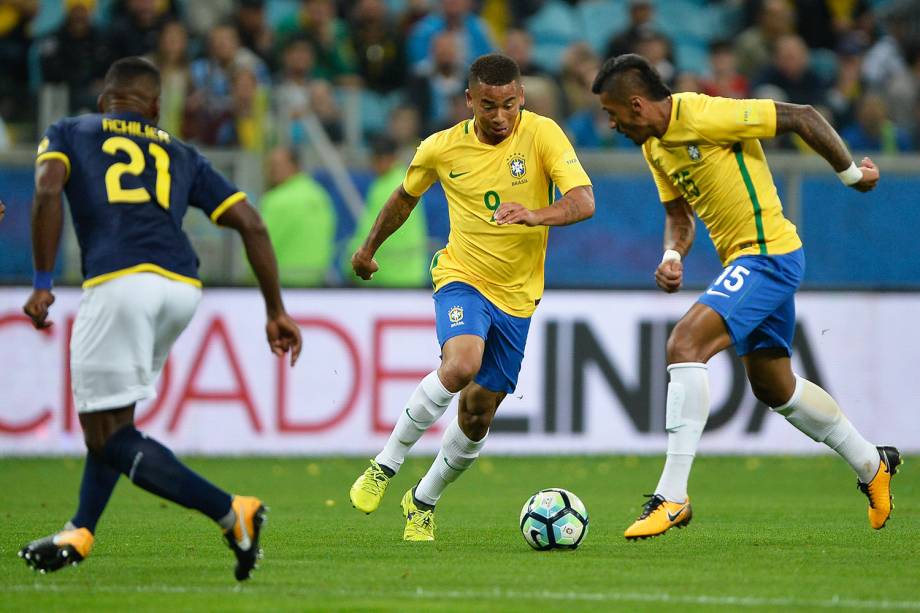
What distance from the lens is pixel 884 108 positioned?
1770 cm

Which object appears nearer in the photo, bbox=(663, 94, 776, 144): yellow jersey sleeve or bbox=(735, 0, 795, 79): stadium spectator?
bbox=(663, 94, 776, 144): yellow jersey sleeve

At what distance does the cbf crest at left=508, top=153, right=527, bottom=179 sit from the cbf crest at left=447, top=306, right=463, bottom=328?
0.82 m

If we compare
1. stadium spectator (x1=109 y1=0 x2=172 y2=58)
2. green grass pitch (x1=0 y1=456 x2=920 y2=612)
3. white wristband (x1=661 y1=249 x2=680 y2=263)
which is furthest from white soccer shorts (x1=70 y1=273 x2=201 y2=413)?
stadium spectator (x1=109 y1=0 x2=172 y2=58)

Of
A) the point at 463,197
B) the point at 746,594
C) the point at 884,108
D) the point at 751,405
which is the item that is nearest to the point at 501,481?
the point at 751,405

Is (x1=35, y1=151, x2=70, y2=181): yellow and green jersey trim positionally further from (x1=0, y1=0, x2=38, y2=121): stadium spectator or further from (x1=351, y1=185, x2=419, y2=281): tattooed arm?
(x1=0, y1=0, x2=38, y2=121): stadium spectator

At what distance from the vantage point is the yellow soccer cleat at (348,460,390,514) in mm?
8164

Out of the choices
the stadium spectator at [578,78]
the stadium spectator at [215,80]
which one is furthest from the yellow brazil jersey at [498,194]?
the stadium spectator at [578,78]

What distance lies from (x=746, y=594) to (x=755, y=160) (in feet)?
9.37

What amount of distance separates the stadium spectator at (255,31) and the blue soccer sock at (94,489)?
11.1 metres

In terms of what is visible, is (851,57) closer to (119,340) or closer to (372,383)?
(372,383)

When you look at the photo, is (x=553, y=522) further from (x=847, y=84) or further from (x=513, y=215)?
(x=847, y=84)

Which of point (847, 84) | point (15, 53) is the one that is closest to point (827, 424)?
Result: point (847, 84)

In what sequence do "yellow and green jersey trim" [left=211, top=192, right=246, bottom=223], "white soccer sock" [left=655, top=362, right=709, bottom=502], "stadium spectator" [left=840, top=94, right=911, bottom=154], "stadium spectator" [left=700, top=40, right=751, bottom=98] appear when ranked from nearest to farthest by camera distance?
"yellow and green jersey trim" [left=211, top=192, right=246, bottom=223] < "white soccer sock" [left=655, top=362, right=709, bottom=502] < "stadium spectator" [left=840, top=94, right=911, bottom=154] < "stadium spectator" [left=700, top=40, right=751, bottom=98]

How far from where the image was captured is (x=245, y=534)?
6402 mm
